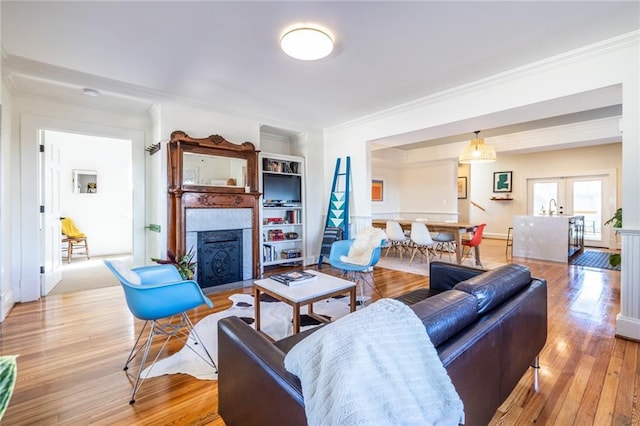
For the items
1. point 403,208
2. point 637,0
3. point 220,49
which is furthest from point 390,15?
point 403,208

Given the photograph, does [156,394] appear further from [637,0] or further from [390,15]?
[637,0]

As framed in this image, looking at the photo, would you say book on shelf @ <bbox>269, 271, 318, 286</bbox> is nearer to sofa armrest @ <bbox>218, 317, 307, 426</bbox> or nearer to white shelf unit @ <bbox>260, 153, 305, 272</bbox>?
sofa armrest @ <bbox>218, 317, 307, 426</bbox>

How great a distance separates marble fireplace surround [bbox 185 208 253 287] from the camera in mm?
3916

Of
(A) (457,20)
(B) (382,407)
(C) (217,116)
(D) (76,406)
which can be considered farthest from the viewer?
(C) (217,116)

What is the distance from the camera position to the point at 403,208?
8938mm

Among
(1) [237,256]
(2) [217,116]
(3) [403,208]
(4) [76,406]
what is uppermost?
(2) [217,116]

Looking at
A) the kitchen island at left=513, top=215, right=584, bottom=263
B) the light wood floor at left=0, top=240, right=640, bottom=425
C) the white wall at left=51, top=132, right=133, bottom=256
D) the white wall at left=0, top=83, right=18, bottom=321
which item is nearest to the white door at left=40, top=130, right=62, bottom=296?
the white wall at left=0, top=83, right=18, bottom=321

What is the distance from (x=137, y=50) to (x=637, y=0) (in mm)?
3955

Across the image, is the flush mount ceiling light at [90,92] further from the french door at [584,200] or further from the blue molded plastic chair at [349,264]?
the french door at [584,200]

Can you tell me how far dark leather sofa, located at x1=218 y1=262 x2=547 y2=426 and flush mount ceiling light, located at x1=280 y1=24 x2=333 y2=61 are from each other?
2.13m

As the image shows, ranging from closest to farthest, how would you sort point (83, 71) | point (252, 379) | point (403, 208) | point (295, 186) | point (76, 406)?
1. point (252, 379)
2. point (76, 406)
3. point (83, 71)
4. point (295, 186)
5. point (403, 208)

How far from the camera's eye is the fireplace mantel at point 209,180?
3.84 meters

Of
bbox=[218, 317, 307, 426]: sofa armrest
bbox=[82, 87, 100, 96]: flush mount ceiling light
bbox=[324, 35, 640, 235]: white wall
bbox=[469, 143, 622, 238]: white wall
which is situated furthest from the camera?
bbox=[469, 143, 622, 238]: white wall

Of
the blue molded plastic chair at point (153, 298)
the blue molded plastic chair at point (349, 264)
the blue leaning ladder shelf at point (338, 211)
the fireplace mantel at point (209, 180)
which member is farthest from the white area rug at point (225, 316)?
the blue leaning ladder shelf at point (338, 211)
